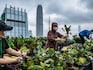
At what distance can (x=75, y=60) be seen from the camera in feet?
14.5

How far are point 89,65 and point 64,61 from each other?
45 cm

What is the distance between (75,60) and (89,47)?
1.57 metres

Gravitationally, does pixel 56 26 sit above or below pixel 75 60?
above

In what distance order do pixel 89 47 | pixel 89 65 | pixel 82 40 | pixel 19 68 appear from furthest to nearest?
pixel 82 40 < pixel 89 47 < pixel 89 65 < pixel 19 68

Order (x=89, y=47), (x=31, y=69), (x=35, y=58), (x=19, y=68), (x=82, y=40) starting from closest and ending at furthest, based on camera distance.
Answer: (x=31, y=69), (x=19, y=68), (x=35, y=58), (x=89, y=47), (x=82, y=40)

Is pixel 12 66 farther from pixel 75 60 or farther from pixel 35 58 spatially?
pixel 75 60

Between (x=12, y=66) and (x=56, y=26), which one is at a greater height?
(x=56, y=26)

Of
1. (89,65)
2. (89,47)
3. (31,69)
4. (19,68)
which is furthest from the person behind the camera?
(89,47)

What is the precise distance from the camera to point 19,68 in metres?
3.69

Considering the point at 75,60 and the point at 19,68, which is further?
the point at 75,60

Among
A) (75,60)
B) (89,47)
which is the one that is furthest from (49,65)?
(89,47)

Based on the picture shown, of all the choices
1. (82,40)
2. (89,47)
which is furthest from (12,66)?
(82,40)

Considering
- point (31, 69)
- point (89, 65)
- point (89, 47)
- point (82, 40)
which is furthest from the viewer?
point (82, 40)

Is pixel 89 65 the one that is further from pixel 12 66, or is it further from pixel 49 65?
pixel 12 66
